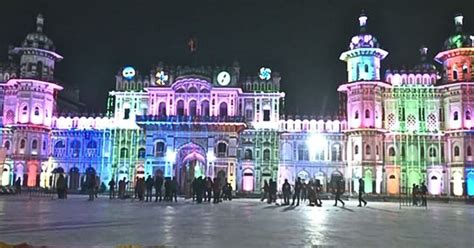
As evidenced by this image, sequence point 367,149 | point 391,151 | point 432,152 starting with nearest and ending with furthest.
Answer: point 367,149, point 432,152, point 391,151

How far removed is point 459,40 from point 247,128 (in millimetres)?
22761

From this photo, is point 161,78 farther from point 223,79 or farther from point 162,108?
point 223,79

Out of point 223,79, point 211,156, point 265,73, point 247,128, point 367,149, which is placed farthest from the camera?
point 265,73

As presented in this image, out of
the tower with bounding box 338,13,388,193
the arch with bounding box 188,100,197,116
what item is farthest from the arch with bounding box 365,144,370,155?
the arch with bounding box 188,100,197,116

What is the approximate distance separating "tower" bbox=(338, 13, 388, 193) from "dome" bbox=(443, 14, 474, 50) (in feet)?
20.7

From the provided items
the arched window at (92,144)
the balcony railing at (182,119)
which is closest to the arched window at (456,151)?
the balcony railing at (182,119)

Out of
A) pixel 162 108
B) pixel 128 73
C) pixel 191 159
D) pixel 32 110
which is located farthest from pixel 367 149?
pixel 32 110

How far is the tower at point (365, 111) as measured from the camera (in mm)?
50938

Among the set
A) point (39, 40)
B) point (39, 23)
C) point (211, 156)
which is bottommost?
Answer: point (211, 156)

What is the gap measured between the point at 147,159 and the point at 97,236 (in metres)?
43.2

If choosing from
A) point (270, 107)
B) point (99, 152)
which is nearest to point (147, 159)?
point (99, 152)

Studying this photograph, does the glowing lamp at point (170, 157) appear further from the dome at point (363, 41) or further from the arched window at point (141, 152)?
the dome at point (363, 41)

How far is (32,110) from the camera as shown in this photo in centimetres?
5288

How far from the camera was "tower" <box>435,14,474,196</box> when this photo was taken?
49906 mm
